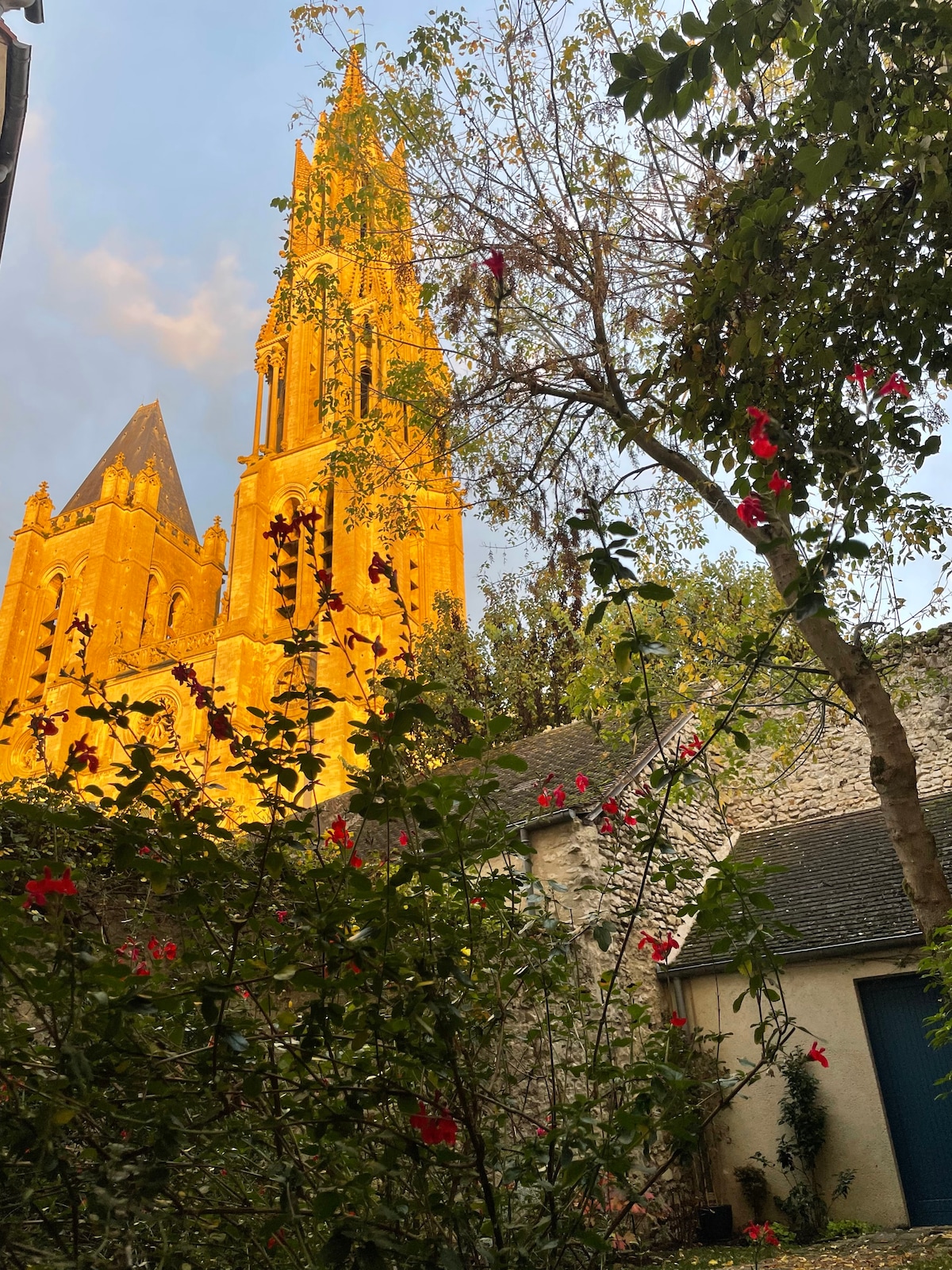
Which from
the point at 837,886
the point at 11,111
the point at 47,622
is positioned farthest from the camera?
the point at 47,622

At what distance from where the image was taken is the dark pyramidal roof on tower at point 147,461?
Result: 147 ft

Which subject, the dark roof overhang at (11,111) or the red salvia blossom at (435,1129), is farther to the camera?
the dark roof overhang at (11,111)

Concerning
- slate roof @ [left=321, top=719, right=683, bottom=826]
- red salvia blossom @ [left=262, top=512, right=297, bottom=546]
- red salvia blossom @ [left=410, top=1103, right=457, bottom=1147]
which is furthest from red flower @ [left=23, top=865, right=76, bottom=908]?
slate roof @ [left=321, top=719, right=683, bottom=826]

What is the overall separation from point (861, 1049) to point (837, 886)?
70.9 inches

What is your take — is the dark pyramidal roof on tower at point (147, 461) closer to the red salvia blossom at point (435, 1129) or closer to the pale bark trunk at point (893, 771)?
the pale bark trunk at point (893, 771)

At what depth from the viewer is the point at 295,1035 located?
6.88 feet

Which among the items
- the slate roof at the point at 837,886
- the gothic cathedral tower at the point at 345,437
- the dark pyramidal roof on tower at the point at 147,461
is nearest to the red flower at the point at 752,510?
the gothic cathedral tower at the point at 345,437

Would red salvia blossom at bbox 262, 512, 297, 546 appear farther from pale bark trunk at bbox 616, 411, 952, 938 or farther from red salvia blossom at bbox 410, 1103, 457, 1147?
pale bark trunk at bbox 616, 411, 952, 938

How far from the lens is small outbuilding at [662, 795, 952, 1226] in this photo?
8578 millimetres

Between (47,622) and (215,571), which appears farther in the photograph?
(215,571)

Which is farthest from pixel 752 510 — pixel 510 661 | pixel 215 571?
pixel 215 571

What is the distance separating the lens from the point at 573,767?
12.2 metres

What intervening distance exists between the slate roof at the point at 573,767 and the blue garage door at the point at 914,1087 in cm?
319

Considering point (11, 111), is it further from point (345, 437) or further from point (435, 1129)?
point (435, 1129)
